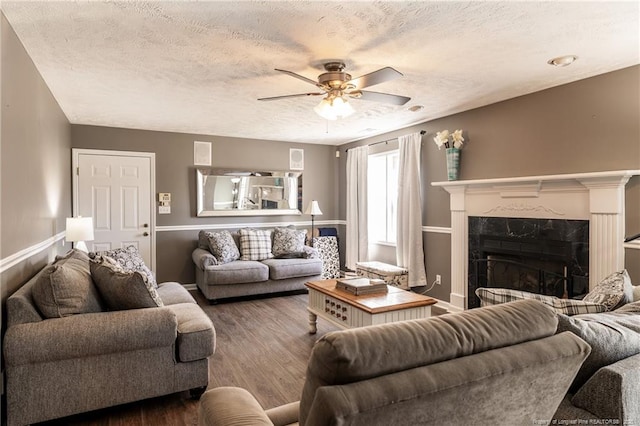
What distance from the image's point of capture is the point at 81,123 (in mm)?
4977

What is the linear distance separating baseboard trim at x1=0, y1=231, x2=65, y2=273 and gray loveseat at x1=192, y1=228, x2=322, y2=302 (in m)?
1.77

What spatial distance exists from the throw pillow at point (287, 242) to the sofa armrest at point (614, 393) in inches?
171

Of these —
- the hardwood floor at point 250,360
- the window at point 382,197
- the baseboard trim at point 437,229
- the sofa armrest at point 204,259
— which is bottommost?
the hardwood floor at point 250,360

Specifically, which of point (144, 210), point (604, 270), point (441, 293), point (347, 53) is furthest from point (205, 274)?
point (604, 270)

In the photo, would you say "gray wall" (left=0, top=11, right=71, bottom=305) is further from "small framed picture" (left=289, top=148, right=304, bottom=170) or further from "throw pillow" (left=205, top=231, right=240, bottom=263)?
"small framed picture" (left=289, top=148, right=304, bottom=170)

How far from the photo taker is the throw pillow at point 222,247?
5012mm

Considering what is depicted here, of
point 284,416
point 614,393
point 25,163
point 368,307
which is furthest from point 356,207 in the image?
point 614,393

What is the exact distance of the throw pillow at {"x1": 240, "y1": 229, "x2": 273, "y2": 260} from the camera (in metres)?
5.33

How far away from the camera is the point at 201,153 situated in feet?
18.8

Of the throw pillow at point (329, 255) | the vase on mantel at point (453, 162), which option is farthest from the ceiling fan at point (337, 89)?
the throw pillow at point (329, 255)

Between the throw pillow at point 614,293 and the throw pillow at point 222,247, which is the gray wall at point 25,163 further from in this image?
the throw pillow at point 614,293

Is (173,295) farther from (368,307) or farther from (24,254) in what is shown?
(368,307)

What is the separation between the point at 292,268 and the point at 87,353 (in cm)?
308

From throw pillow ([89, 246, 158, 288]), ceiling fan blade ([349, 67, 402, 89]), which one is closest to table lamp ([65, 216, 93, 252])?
throw pillow ([89, 246, 158, 288])
